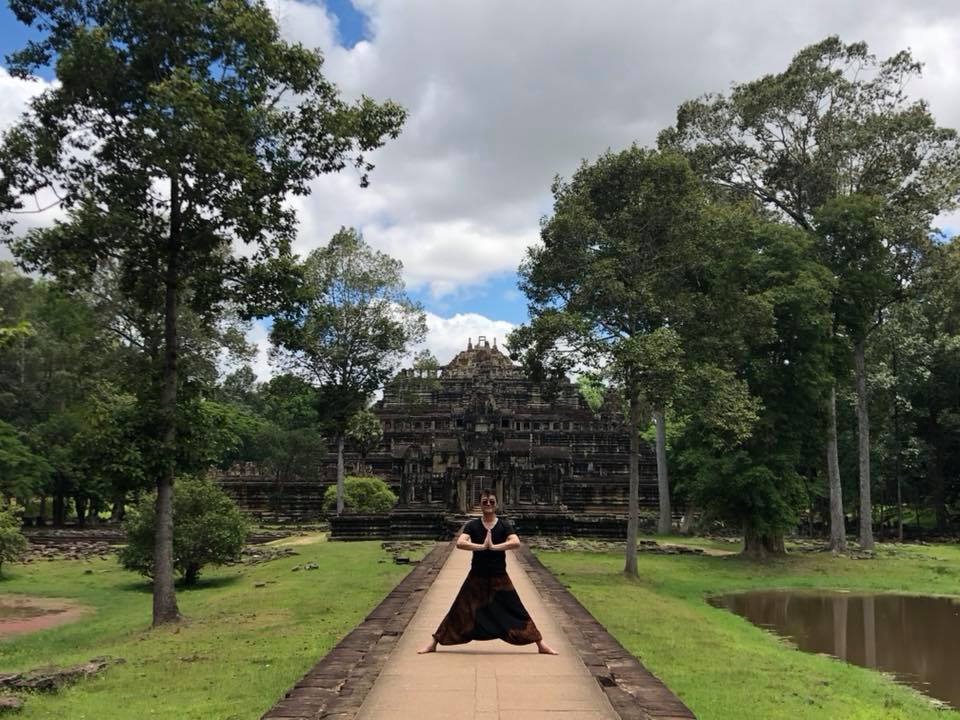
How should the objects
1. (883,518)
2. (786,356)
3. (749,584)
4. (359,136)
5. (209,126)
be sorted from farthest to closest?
(883,518) < (786,356) < (749,584) < (359,136) < (209,126)

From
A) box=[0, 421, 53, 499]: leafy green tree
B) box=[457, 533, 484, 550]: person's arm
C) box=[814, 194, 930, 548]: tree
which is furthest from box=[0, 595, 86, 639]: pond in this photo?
box=[814, 194, 930, 548]: tree

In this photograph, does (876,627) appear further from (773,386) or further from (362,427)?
(362,427)

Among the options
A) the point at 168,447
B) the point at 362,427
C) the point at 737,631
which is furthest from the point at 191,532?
the point at 362,427

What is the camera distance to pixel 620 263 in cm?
2102

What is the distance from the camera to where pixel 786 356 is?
25.8 metres

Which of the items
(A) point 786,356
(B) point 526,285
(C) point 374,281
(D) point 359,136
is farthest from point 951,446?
(D) point 359,136

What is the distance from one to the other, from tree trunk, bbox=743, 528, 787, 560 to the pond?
20362 millimetres

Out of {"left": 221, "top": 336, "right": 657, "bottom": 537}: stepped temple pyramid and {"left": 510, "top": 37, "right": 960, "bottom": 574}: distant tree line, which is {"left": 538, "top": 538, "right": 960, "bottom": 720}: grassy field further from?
{"left": 221, "top": 336, "right": 657, "bottom": 537}: stepped temple pyramid

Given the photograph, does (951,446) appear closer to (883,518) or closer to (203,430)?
(883,518)

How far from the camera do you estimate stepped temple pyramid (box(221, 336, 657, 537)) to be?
107 feet

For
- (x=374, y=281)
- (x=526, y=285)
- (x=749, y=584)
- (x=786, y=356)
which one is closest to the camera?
(x=749, y=584)

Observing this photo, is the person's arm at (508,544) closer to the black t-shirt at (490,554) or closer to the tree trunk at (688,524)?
the black t-shirt at (490,554)

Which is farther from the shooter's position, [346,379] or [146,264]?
[346,379]

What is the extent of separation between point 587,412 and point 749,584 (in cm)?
3508
